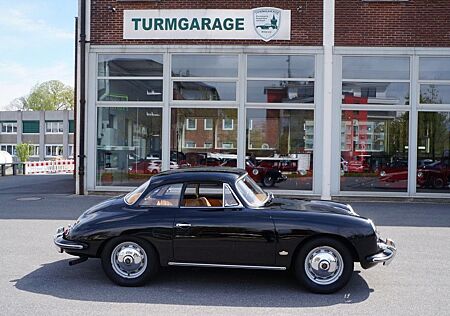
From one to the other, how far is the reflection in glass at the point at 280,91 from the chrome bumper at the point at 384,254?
8.59 m

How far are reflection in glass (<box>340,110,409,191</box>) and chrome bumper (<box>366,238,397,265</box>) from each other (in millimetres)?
8296

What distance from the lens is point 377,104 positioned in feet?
45.4

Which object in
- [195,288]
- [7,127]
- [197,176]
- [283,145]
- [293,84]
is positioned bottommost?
[195,288]

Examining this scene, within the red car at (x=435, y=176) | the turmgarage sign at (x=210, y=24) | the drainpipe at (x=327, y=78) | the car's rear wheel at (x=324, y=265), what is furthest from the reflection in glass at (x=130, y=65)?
the car's rear wheel at (x=324, y=265)

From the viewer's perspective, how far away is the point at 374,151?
1396cm

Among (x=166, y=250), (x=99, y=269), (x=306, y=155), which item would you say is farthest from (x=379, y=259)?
(x=306, y=155)

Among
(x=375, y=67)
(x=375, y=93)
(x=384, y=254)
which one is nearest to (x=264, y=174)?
(x=375, y=93)

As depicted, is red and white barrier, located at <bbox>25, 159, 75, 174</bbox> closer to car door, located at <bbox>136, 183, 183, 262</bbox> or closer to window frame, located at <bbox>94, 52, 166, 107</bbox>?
window frame, located at <bbox>94, 52, 166, 107</bbox>

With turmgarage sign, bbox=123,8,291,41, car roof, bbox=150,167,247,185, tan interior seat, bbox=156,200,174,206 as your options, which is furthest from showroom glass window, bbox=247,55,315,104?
tan interior seat, bbox=156,200,174,206

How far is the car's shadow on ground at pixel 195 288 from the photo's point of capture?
522 centimetres

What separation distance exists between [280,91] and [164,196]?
8759mm

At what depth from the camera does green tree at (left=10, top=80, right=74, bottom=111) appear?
8438 cm

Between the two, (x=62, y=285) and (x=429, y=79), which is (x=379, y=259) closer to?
(x=62, y=285)

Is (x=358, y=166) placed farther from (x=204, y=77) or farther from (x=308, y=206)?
(x=308, y=206)
